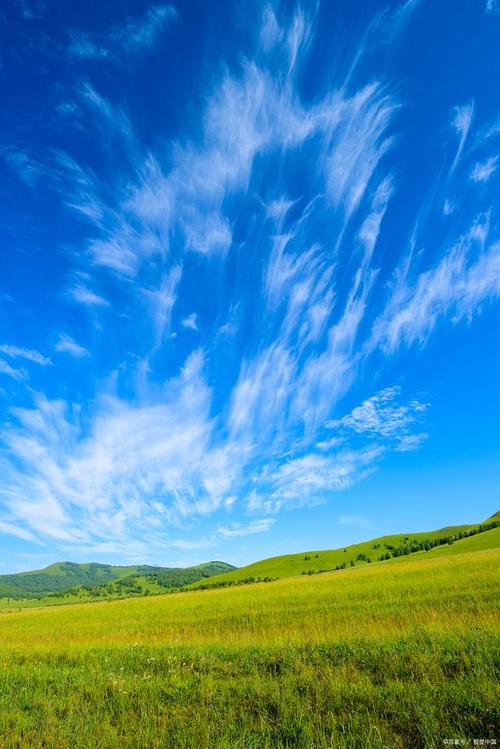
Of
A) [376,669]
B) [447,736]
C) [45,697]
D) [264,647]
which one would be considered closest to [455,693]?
[447,736]

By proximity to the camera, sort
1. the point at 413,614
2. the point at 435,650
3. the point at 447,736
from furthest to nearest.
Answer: the point at 413,614, the point at 435,650, the point at 447,736

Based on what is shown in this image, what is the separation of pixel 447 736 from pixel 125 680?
7.77 meters

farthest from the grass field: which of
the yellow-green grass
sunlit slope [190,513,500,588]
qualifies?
the yellow-green grass

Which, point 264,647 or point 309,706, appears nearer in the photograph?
point 309,706

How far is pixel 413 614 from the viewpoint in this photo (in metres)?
18.4

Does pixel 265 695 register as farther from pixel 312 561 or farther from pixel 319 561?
pixel 312 561

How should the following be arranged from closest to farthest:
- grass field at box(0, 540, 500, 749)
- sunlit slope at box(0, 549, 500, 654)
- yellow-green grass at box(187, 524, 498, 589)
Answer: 1. grass field at box(0, 540, 500, 749)
2. sunlit slope at box(0, 549, 500, 654)
3. yellow-green grass at box(187, 524, 498, 589)

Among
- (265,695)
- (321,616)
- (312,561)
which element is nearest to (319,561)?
(312,561)

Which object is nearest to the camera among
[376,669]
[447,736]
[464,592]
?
[447,736]

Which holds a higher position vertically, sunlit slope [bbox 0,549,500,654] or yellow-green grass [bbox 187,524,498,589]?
yellow-green grass [bbox 187,524,498,589]

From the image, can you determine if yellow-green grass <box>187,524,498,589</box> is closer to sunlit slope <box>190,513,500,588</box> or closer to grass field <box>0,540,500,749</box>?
sunlit slope <box>190,513,500,588</box>

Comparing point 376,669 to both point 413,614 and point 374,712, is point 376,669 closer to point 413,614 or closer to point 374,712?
point 374,712

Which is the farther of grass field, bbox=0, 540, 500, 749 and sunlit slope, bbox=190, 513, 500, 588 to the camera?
sunlit slope, bbox=190, 513, 500, 588

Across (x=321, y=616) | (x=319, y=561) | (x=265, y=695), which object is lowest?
(x=265, y=695)
